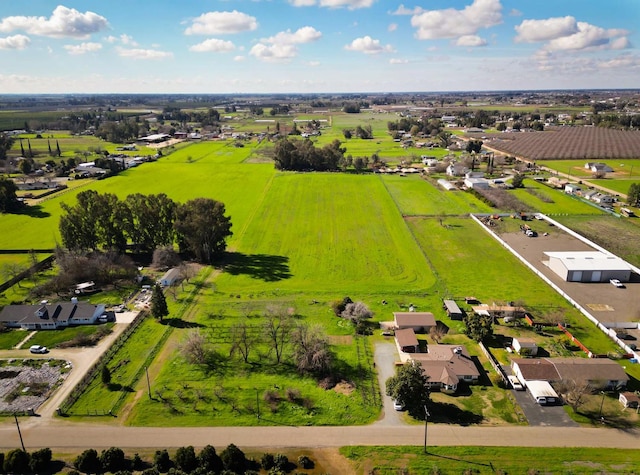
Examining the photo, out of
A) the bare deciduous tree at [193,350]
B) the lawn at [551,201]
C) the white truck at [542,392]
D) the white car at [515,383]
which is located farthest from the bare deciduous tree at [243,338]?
the lawn at [551,201]

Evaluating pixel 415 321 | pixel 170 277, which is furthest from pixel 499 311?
pixel 170 277

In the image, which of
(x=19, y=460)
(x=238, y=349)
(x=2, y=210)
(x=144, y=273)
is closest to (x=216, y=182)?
(x=2, y=210)

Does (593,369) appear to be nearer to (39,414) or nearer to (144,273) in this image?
(39,414)

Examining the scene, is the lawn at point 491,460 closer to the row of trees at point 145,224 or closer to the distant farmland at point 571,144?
the row of trees at point 145,224

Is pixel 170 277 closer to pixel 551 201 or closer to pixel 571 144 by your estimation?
pixel 551 201

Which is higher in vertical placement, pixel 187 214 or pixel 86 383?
pixel 187 214

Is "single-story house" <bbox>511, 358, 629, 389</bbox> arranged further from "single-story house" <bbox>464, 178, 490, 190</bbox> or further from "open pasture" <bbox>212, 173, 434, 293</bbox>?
"single-story house" <bbox>464, 178, 490, 190</bbox>
